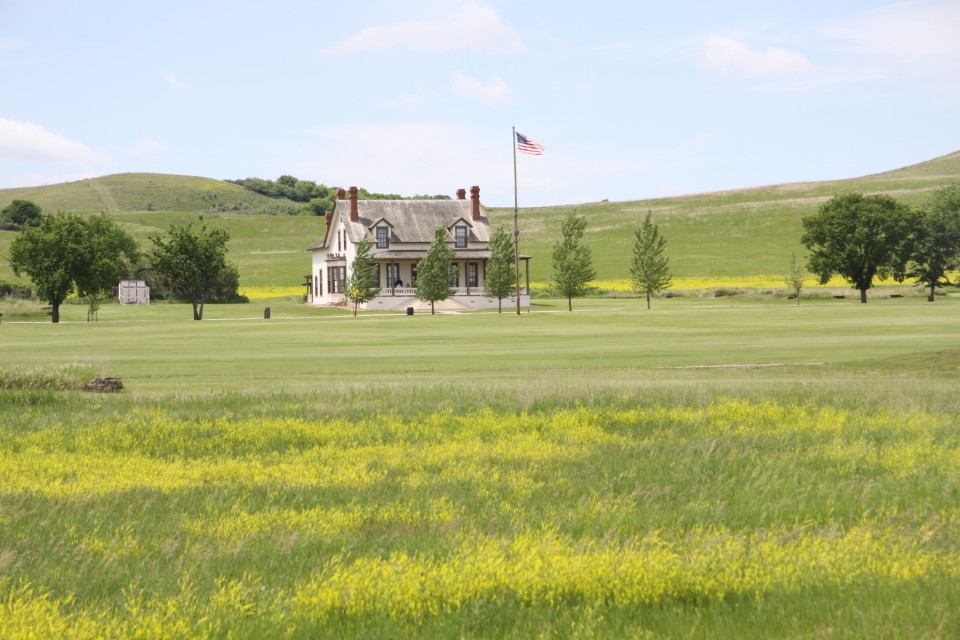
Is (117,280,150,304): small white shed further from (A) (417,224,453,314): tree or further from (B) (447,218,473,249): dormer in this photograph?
(A) (417,224,453,314): tree

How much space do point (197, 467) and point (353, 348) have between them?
27.6 meters

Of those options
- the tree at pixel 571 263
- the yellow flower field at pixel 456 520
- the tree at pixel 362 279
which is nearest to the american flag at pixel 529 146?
the tree at pixel 571 263

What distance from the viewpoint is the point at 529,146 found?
2542 inches

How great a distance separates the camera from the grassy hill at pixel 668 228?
410ft

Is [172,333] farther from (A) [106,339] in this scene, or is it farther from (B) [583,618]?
(B) [583,618]

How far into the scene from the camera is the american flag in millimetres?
64250

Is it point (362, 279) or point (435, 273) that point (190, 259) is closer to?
point (362, 279)

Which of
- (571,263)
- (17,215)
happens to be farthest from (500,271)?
(17,215)

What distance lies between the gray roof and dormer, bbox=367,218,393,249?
0.38m

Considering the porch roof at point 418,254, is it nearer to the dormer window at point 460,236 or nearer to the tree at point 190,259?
the dormer window at point 460,236

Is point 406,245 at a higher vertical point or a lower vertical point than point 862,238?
higher

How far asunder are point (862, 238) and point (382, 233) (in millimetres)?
42746

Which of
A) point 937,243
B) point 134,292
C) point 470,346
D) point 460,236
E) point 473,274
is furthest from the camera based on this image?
point 134,292

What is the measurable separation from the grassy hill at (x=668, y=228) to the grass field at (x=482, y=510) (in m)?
101
